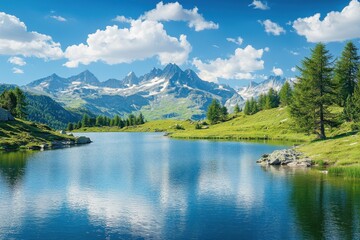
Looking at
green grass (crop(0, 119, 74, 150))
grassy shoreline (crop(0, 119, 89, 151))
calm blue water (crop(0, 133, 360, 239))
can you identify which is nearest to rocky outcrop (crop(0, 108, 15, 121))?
grassy shoreline (crop(0, 119, 89, 151))

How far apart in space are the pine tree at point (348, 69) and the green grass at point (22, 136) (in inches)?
4488

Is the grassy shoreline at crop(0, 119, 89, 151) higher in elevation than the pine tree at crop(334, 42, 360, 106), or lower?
lower

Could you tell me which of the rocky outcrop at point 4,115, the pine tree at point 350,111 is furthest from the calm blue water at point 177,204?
the rocky outcrop at point 4,115

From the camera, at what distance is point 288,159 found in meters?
73.6

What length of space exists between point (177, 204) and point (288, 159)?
123ft

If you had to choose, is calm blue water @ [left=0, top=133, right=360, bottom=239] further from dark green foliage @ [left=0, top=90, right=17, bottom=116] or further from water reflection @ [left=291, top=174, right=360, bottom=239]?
dark green foliage @ [left=0, top=90, right=17, bottom=116]

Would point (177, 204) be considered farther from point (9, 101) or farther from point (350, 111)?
point (9, 101)

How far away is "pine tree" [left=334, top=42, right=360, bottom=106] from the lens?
14088 cm

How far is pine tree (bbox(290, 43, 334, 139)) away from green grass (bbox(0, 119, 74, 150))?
89736mm

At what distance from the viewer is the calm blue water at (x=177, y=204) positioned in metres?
33.2

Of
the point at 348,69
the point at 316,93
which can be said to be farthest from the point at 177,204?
the point at 348,69

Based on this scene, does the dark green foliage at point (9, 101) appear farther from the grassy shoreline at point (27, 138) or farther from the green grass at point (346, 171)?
the green grass at point (346, 171)

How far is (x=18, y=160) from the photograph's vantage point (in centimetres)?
8950

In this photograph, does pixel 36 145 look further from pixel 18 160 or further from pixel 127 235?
pixel 127 235
